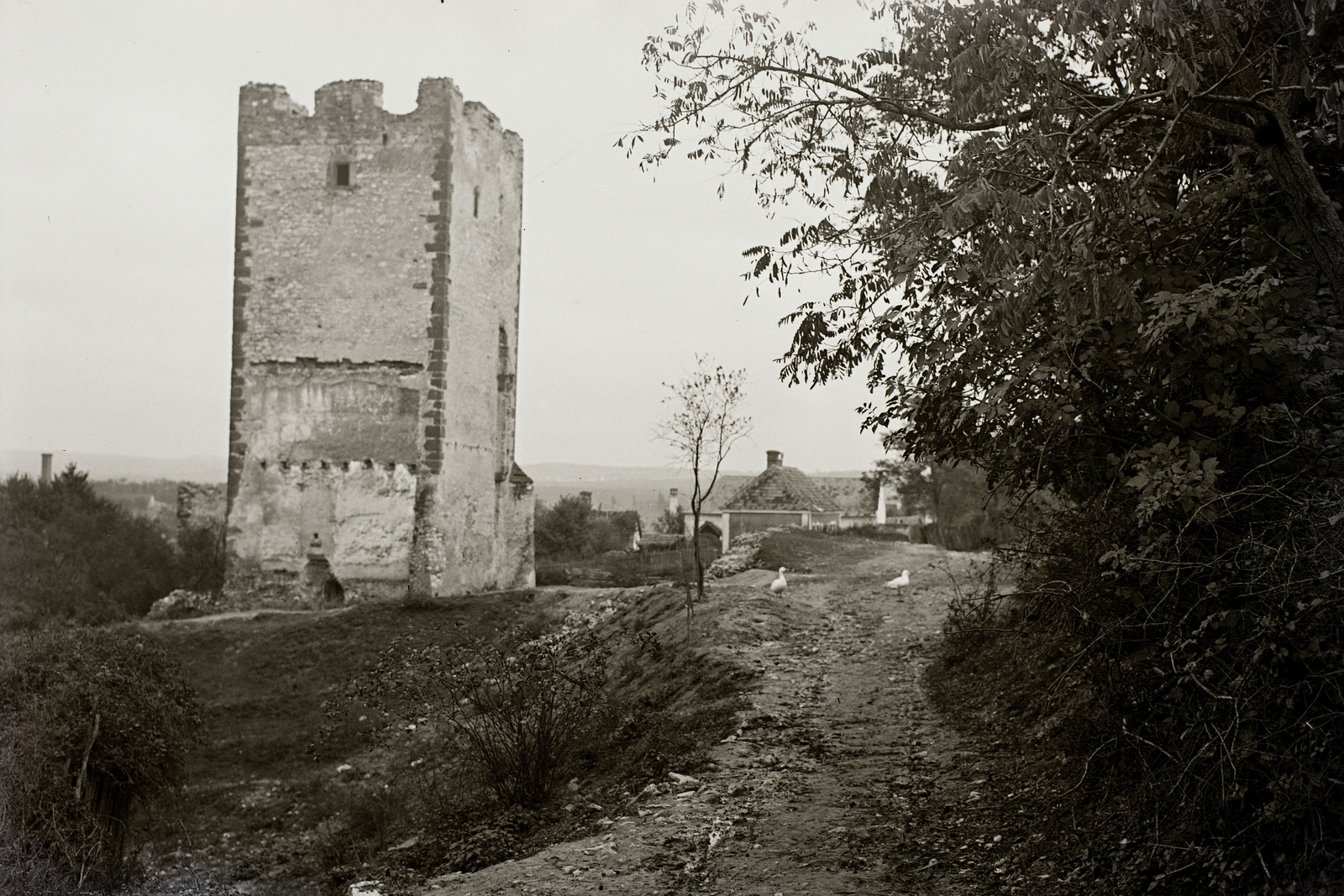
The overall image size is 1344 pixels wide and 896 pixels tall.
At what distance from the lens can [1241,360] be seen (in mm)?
5172

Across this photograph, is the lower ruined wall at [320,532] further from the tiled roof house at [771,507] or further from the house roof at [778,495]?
the house roof at [778,495]

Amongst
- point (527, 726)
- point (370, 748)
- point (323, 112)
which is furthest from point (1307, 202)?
point (323, 112)

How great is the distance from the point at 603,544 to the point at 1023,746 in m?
28.6

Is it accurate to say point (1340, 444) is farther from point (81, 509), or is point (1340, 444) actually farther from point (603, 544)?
point (603, 544)

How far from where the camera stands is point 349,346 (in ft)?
63.2

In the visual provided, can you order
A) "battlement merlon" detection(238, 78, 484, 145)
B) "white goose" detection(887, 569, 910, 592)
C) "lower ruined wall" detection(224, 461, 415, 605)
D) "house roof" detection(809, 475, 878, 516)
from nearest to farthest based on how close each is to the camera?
"white goose" detection(887, 569, 910, 592)
"lower ruined wall" detection(224, 461, 415, 605)
"battlement merlon" detection(238, 78, 484, 145)
"house roof" detection(809, 475, 878, 516)

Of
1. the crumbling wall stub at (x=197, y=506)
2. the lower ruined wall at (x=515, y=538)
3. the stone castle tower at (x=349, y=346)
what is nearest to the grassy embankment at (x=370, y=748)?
the stone castle tower at (x=349, y=346)

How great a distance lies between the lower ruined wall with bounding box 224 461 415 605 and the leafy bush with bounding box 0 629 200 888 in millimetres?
8350

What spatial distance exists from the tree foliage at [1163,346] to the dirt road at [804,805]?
122cm

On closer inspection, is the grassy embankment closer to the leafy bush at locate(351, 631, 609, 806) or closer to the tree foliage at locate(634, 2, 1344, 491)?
the leafy bush at locate(351, 631, 609, 806)

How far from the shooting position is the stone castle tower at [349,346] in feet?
62.2

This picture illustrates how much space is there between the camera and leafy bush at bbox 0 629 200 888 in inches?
281

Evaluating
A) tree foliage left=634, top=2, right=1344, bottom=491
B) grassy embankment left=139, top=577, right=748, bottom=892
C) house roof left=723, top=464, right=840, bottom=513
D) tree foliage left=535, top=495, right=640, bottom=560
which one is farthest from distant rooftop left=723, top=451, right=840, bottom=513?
tree foliage left=634, top=2, right=1344, bottom=491

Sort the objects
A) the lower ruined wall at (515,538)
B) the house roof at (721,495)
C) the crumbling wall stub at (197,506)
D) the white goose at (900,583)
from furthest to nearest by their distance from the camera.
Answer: the house roof at (721,495) → the crumbling wall stub at (197,506) → the lower ruined wall at (515,538) → the white goose at (900,583)
